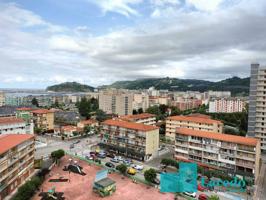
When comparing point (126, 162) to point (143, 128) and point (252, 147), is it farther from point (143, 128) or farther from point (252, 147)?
point (252, 147)

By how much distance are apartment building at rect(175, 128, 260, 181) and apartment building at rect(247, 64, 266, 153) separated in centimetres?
1440

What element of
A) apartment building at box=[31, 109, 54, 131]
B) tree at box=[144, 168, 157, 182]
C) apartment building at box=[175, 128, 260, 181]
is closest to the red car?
apartment building at box=[175, 128, 260, 181]

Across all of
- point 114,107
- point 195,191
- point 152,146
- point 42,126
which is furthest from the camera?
point 114,107

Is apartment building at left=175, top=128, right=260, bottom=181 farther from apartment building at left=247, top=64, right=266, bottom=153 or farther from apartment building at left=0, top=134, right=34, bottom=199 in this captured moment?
apartment building at left=0, top=134, right=34, bottom=199

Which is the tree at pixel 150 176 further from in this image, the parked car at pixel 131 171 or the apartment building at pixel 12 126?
the apartment building at pixel 12 126

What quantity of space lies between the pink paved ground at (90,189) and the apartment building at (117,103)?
2040 inches

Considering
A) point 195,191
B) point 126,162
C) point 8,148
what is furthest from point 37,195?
point 195,191

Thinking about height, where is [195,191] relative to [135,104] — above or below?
below

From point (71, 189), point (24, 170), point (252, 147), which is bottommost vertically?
point (71, 189)

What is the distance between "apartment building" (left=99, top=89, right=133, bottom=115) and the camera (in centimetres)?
8575

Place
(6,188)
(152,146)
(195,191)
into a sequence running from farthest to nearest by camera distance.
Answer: (152,146) < (195,191) < (6,188)

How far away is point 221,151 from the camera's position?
34.1 meters

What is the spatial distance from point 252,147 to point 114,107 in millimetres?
62840

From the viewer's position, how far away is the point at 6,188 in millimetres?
26094
